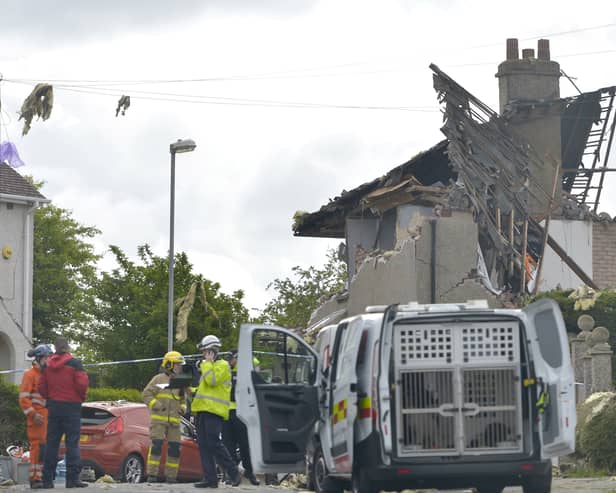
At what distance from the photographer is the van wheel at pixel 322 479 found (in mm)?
15523

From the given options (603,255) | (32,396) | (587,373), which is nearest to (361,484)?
(32,396)

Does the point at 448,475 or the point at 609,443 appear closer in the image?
the point at 448,475

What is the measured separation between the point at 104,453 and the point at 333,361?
7919 millimetres

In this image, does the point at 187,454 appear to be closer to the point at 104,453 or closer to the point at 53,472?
the point at 104,453

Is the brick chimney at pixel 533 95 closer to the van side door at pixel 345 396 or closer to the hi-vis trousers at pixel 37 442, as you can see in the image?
the hi-vis trousers at pixel 37 442

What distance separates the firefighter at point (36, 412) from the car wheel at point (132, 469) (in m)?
4.47

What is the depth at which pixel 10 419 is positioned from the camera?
28.5m

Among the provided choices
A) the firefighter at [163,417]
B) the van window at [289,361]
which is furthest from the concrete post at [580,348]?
the van window at [289,361]

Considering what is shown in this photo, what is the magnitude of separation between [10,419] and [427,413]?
53.5 ft

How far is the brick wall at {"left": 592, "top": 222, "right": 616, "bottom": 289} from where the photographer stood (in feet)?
118

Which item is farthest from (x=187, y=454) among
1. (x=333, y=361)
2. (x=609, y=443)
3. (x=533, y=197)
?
(x=533, y=197)

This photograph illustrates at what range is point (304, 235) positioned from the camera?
3925 centimetres

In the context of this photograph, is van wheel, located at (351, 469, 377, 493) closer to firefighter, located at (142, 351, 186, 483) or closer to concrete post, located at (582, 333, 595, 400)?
firefighter, located at (142, 351, 186, 483)

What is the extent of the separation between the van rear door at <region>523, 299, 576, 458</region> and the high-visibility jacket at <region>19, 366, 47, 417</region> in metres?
6.47
